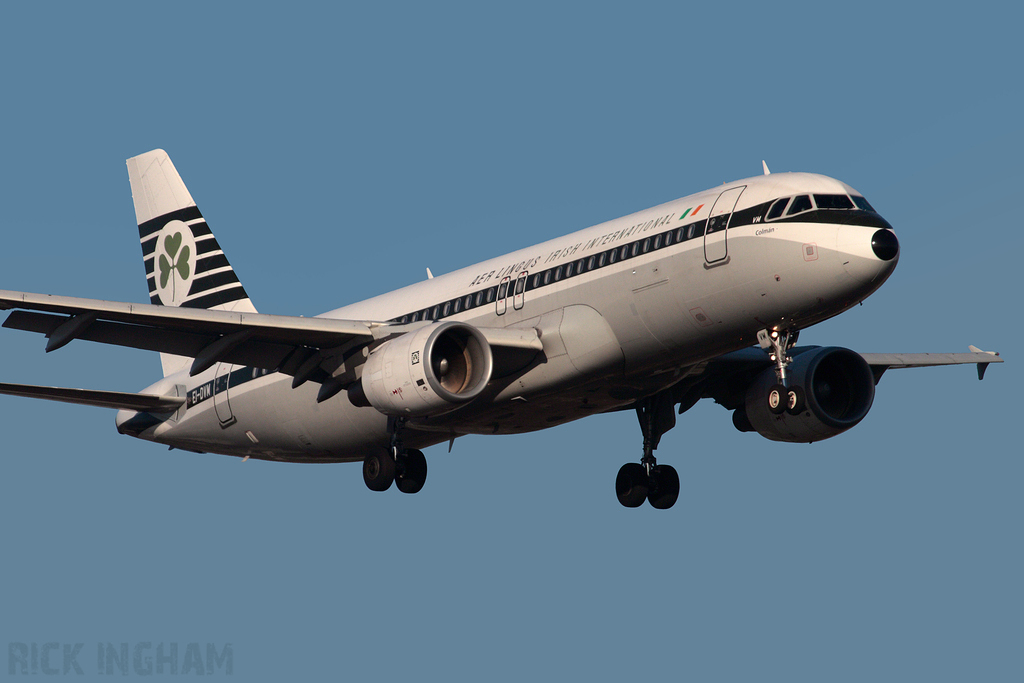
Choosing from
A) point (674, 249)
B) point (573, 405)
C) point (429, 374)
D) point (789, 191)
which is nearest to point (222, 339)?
point (429, 374)

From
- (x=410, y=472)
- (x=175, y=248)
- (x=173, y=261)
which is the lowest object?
(x=410, y=472)

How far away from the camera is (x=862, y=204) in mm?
26219

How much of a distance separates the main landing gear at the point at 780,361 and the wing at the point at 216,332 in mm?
4846

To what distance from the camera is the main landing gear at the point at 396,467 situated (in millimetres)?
31812

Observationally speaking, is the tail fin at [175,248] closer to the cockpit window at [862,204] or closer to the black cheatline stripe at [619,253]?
the black cheatline stripe at [619,253]

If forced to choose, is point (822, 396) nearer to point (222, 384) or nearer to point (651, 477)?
point (651, 477)

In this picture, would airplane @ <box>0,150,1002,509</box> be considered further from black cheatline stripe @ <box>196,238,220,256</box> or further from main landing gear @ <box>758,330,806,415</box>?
black cheatline stripe @ <box>196,238,220,256</box>

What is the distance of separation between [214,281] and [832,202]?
19.7 m

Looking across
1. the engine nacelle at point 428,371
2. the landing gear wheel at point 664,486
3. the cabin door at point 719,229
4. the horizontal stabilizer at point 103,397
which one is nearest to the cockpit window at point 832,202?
the cabin door at point 719,229

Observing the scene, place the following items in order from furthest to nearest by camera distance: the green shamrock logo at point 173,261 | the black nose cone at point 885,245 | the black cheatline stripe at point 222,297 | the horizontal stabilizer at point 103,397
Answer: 1. the green shamrock logo at point 173,261
2. the black cheatline stripe at point 222,297
3. the horizontal stabilizer at point 103,397
4. the black nose cone at point 885,245

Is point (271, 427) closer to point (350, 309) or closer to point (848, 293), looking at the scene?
point (350, 309)

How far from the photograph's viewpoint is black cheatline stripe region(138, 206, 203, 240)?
40.4 metres

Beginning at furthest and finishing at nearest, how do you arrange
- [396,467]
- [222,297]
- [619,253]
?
1. [222,297]
2. [396,467]
3. [619,253]

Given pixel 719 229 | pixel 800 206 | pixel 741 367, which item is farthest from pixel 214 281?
pixel 800 206
